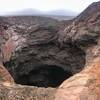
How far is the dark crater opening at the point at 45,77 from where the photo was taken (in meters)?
13.9

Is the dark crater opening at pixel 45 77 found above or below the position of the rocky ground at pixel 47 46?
below

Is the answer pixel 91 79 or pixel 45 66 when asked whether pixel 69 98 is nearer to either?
pixel 91 79

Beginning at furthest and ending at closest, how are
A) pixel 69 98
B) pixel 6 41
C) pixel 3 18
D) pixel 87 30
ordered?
pixel 3 18, pixel 6 41, pixel 87 30, pixel 69 98

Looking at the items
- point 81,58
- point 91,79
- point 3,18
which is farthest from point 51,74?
point 91,79

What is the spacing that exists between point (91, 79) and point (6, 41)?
636 centimetres

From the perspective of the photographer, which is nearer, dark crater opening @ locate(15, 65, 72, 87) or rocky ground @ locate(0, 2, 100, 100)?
rocky ground @ locate(0, 2, 100, 100)

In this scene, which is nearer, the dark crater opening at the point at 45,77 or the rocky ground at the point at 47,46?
the rocky ground at the point at 47,46

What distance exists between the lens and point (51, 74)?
14.1 metres

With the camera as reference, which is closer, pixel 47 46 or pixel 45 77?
→ pixel 47 46

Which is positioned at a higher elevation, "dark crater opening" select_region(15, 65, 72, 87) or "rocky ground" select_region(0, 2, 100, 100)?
"rocky ground" select_region(0, 2, 100, 100)

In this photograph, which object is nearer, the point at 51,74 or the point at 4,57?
the point at 4,57

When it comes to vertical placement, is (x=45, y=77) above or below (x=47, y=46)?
below

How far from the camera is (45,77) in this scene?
14227mm

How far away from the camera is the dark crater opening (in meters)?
13.9
